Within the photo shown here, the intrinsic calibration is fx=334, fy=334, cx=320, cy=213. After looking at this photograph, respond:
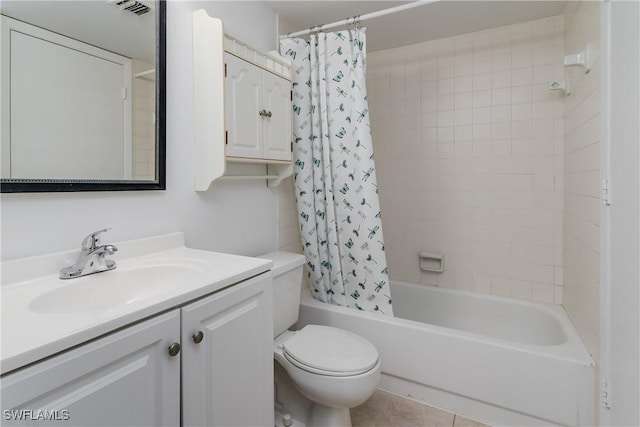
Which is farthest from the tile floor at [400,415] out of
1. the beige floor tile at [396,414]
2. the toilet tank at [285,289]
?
the toilet tank at [285,289]

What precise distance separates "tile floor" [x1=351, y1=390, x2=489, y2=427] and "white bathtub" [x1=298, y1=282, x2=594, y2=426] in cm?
4

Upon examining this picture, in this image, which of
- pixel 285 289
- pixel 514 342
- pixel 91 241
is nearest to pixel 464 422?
pixel 514 342

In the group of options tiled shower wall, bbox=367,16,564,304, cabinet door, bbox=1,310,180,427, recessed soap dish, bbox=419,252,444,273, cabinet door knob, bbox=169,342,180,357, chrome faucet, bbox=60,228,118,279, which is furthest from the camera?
recessed soap dish, bbox=419,252,444,273

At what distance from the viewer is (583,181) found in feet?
5.49

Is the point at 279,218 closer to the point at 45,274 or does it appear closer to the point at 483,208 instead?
the point at 45,274

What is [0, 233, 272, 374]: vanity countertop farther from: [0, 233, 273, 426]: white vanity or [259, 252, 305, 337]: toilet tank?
[259, 252, 305, 337]: toilet tank

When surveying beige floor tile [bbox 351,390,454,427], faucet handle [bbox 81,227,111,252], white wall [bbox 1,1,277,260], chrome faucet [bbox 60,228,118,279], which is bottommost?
beige floor tile [bbox 351,390,454,427]

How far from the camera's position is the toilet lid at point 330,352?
1.40m

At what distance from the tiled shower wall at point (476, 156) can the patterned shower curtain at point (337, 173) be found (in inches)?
34.2

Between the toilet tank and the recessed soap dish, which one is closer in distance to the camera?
the toilet tank

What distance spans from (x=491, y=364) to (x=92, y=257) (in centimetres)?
177

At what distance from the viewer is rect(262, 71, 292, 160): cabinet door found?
5.74 feet

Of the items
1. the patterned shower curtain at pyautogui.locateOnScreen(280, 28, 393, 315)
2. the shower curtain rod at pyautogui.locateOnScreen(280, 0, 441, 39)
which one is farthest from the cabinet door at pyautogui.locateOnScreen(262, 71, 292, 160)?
the shower curtain rod at pyautogui.locateOnScreen(280, 0, 441, 39)

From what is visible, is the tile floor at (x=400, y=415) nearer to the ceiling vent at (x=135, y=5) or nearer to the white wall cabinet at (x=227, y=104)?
the white wall cabinet at (x=227, y=104)
